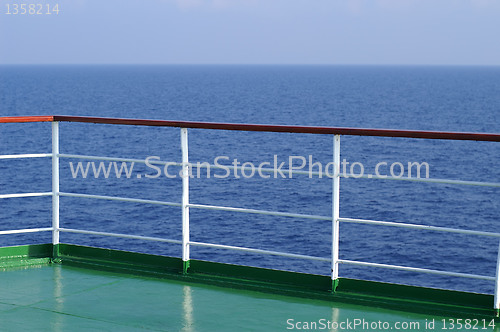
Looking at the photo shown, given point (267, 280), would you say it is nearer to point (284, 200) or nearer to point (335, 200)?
point (335, 200)

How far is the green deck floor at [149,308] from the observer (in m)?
4.04

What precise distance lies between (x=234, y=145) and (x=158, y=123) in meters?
42.9

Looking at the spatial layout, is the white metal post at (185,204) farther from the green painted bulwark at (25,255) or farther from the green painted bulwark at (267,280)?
the green painted bulwark at (25,255)

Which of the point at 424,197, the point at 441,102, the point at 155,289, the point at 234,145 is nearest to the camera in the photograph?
the point at 155,289

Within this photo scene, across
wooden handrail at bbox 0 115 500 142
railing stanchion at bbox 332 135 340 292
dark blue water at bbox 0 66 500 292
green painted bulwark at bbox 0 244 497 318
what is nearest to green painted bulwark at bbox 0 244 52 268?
green painted bulwark at bbox 0 244 497 318

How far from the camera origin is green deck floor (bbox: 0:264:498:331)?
13.3 ft

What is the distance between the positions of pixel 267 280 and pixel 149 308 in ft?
3.04

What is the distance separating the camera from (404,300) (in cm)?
445

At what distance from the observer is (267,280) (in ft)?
16.0

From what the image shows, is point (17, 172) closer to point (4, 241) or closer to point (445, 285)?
point (4, 241)

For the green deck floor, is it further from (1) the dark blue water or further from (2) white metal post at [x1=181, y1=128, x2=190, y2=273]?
(1) the dark blue water

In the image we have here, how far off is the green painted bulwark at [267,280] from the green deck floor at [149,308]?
0.29 ft

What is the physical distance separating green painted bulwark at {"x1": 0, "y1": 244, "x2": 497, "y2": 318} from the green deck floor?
87 mm

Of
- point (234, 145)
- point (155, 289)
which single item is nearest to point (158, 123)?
point (155, 289)
